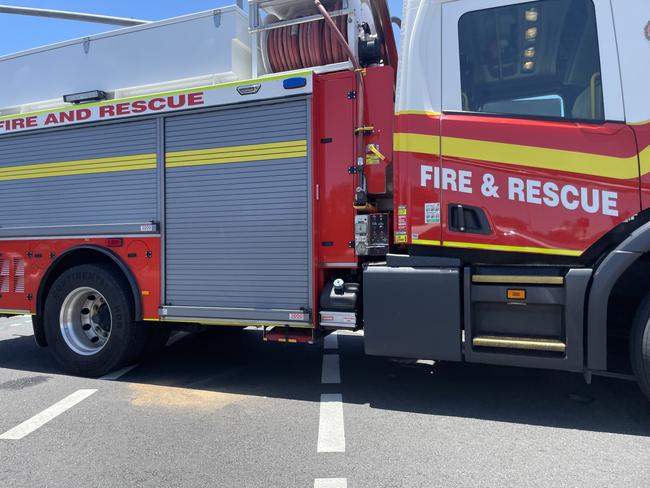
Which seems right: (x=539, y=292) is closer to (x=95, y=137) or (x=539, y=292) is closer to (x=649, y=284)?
(x=649, y=284)

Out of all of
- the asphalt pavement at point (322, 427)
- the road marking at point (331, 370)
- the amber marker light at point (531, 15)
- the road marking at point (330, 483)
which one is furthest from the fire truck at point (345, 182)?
the road marking at point (330, 483)

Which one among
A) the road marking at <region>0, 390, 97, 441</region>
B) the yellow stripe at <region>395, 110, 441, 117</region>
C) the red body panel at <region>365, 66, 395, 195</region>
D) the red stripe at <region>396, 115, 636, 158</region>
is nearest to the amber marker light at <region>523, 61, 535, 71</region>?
the red stripe at <region>396, 115, 636, 158</region>

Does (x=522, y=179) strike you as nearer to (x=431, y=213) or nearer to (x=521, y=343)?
(x=431, y=213)

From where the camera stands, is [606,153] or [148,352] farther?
[148,352]

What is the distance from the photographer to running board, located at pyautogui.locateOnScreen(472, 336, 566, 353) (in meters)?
3.62

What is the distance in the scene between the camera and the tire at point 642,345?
345 centimetres

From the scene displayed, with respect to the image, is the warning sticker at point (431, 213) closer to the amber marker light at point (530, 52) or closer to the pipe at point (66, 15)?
the amber marker light at point (530, 52)

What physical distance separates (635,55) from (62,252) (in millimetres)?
5442

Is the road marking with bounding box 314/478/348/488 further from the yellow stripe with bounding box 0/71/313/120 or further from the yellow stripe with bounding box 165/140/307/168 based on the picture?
the yellow stripe with bounding box 0/71/313/120

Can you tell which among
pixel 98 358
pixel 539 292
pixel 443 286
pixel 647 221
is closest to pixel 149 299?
pixel 98 358

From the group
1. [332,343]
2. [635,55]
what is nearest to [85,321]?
[332,343]

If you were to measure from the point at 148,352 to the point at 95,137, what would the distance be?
7.87 ft

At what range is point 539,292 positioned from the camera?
12.1 ft

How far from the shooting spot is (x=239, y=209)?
15.3ft
